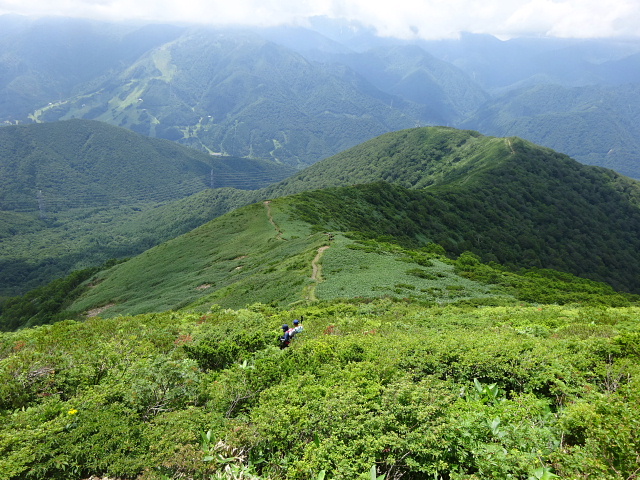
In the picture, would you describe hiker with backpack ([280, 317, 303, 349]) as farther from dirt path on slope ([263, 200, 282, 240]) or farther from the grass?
dirt path on slope ([263, 200, 282, 240])

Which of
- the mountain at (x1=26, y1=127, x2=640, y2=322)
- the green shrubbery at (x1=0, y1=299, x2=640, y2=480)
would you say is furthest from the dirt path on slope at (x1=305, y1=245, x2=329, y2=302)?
the green shrubbery at (x1=0, y1=299, x2=640, y2=480)

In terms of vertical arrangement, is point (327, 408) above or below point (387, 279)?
above

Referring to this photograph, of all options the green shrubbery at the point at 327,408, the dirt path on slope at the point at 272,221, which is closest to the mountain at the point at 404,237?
the dirt path on slope at the point at 272,221

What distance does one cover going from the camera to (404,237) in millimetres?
87250

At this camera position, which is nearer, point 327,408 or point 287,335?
point 327,408

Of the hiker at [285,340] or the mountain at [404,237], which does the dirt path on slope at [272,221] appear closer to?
the mountain at [404,237]

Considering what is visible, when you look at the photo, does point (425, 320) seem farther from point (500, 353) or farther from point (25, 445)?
point (25, 445)

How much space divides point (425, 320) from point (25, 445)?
2099 cm

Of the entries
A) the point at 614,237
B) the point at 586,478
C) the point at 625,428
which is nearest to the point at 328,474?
the point at 586,478

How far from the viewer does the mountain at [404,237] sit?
4306 centimetres

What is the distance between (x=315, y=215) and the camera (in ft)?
269

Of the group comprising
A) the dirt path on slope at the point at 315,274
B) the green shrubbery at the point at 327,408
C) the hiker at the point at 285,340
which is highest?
the green shrubbery at the point at 327,408

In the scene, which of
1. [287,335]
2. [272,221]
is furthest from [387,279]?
[272,221]

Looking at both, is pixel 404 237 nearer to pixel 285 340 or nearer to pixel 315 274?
Result: pixel 315 274
